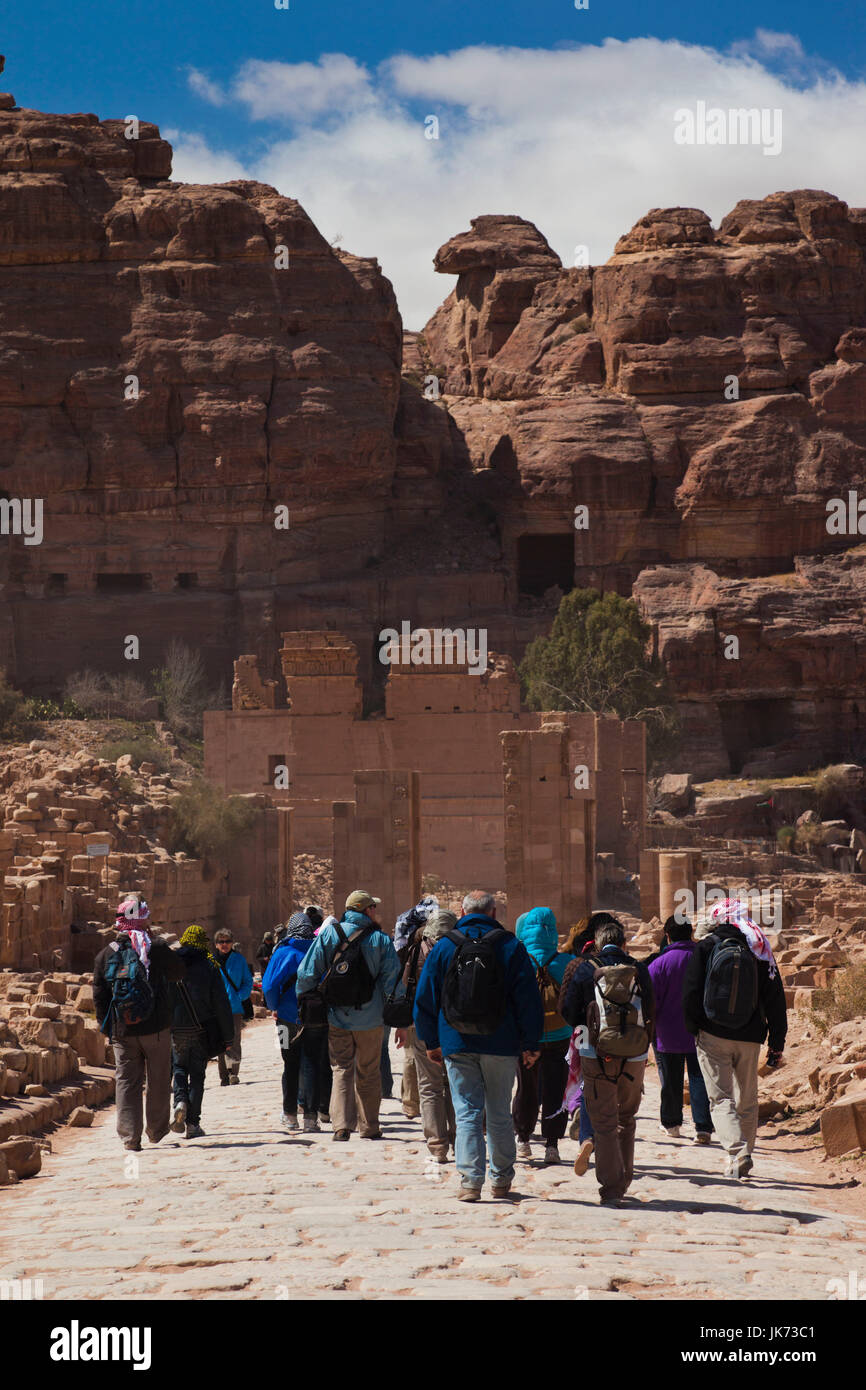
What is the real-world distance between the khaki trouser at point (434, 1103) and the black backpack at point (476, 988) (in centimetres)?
125

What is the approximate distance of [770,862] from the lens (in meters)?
40.5

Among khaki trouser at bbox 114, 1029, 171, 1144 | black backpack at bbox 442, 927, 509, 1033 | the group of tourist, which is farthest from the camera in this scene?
khaki trouser at bbox 114, 1029, 171, 1144

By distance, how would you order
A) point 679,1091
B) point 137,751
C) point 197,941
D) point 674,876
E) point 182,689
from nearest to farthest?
point 679,1091 → point 197,941 → point 674,876 → point 137,751 → point 182,689

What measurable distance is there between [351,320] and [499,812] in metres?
27.7

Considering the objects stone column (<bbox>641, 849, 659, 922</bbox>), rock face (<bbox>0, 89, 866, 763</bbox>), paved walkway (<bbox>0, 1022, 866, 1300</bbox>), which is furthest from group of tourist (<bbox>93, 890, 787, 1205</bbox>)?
rock face (<bbox>0, 89, 866, 763</bbox>)

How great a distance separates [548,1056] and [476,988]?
6.05 feet

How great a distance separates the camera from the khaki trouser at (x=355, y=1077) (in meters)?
12.1

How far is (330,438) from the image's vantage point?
2251 inches

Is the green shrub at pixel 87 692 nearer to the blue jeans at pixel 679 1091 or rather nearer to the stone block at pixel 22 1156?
the blue jeans at pixel 679 1091

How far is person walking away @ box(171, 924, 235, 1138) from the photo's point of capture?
1270 cm

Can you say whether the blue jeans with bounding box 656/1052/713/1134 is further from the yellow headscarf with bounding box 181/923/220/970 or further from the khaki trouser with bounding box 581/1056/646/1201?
the yellow headscarf with bounding box 181/923/220/970

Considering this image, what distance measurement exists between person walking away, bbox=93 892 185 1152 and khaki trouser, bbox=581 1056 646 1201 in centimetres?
338

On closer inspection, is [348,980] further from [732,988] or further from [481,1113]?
[732,988]

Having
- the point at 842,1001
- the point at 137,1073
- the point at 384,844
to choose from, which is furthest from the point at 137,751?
the point at 137,1073
